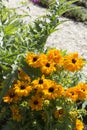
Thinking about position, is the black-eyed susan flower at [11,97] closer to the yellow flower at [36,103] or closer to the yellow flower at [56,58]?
the yellow flower at [36,103]

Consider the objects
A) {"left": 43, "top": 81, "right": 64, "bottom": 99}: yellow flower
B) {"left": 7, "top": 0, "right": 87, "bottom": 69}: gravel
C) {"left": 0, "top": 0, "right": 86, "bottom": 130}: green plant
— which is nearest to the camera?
{"left": 43, "top": 81, "right": 64, "bottom": 99}: yellow flower

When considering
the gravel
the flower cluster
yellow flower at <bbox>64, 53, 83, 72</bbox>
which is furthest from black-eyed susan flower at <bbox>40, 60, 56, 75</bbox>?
the gravel

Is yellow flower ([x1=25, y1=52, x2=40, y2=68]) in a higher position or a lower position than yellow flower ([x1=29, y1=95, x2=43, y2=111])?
higher

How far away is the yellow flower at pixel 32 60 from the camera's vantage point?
3062mm

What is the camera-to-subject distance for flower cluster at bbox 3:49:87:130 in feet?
9.97

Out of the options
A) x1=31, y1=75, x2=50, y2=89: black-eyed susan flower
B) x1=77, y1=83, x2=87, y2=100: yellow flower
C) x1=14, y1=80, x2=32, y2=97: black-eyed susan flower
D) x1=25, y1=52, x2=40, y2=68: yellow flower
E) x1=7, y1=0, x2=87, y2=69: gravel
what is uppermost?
x1=25, y1=52, x2=40, y2=68: yellow flower

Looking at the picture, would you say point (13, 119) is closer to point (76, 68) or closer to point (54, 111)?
point (54, 111)

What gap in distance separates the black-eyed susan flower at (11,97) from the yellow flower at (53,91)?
0.24 meters

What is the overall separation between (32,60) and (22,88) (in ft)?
0.74

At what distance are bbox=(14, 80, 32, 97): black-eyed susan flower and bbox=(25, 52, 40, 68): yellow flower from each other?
0.16m

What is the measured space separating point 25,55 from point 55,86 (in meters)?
0.37

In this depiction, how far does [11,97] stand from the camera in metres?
3.14

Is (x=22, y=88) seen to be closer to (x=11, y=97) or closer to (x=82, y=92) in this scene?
(x=11, y=97)

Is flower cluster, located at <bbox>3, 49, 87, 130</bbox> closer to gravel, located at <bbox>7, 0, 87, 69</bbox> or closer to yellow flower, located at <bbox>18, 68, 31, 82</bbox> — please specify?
yellow flower, located at <bbox>18, 68, 31, 82</bbox>
